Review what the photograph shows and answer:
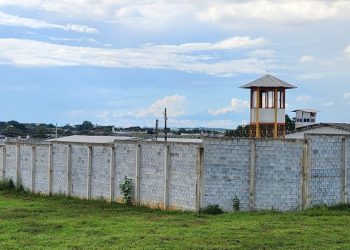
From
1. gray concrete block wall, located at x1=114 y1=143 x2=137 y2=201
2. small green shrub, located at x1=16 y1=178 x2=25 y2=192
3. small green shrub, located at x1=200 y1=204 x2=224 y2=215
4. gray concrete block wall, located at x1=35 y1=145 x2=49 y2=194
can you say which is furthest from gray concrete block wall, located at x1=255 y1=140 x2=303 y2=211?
small green shrub, located at x1=16 y1=178 x2=25 y2=192

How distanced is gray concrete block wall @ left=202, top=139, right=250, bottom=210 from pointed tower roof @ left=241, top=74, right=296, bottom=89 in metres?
10.8

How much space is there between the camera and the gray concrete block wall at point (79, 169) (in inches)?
900

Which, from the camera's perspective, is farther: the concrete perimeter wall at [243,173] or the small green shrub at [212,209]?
the small green shrub at [212,209]

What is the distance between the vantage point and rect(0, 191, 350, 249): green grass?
39.8 feet

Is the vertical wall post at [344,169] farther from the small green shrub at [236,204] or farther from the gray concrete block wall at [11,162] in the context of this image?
the gray concrete block wall at [11,162]

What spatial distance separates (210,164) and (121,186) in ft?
14.5

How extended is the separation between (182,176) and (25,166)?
11.2 metres

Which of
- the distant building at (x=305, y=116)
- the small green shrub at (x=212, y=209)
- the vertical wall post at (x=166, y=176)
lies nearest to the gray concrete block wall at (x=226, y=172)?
the small green shrub at (x=212, y=209)

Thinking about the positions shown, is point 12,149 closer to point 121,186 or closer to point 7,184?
point 7,184

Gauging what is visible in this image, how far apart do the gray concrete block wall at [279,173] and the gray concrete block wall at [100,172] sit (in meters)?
6.94

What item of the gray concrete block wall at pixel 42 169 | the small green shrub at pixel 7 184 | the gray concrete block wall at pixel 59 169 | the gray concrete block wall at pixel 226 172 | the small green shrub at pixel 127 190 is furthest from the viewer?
the small green shrub at pixel 7 184

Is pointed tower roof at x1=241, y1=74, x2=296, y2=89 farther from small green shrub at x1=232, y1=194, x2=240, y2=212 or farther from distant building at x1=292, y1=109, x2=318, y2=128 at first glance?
distant building at x1=292, y1=109, x2=318, y2=128

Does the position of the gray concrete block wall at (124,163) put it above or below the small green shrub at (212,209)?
above

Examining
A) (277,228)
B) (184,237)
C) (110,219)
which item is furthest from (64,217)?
(277,228)
